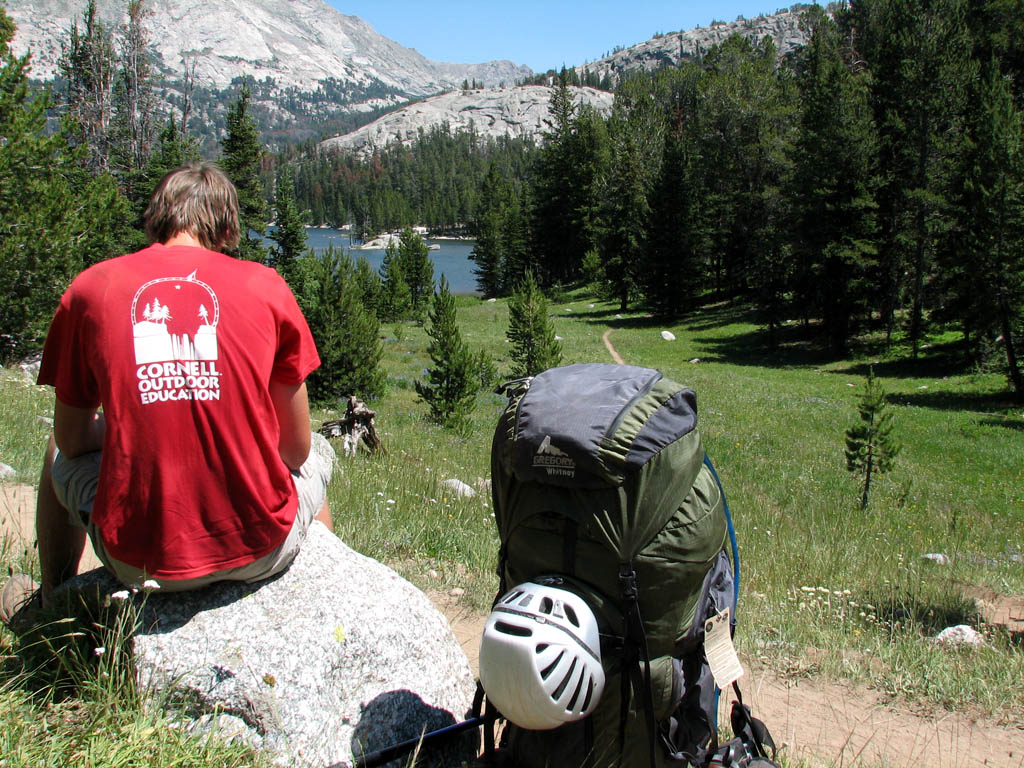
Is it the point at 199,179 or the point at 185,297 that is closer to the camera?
the point at 185,297

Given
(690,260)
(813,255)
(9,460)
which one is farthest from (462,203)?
(9,460)

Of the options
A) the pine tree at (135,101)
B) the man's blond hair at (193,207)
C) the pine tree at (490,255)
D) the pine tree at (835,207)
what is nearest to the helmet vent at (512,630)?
the man's blond hair at (193,207)

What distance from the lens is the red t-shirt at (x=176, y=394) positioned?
2.35m

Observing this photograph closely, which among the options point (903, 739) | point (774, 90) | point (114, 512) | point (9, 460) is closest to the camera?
point (114, 512)

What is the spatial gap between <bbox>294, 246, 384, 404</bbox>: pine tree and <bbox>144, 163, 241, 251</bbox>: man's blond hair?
2081 cm

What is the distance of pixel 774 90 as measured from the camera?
4984cm

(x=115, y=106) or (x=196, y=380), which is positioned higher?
(x=115, y=106)

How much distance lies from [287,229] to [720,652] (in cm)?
3832

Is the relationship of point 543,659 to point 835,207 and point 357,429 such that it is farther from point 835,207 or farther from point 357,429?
point 835,207

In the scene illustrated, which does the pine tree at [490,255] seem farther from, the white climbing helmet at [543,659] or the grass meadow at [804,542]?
the white climbing helmet at [543,659]

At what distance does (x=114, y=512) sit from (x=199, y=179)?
4.15 ft

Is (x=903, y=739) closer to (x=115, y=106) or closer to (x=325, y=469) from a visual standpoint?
(x=325, y=469)

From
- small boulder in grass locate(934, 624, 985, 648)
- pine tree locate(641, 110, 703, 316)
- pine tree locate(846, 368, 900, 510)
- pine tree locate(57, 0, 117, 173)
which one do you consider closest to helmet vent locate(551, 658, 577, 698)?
small boulder in grass locate(934, 624, 985, 648)

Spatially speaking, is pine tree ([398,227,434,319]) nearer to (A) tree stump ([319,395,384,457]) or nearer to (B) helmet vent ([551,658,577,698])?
(A) tree stump ([319,395,384,457])
